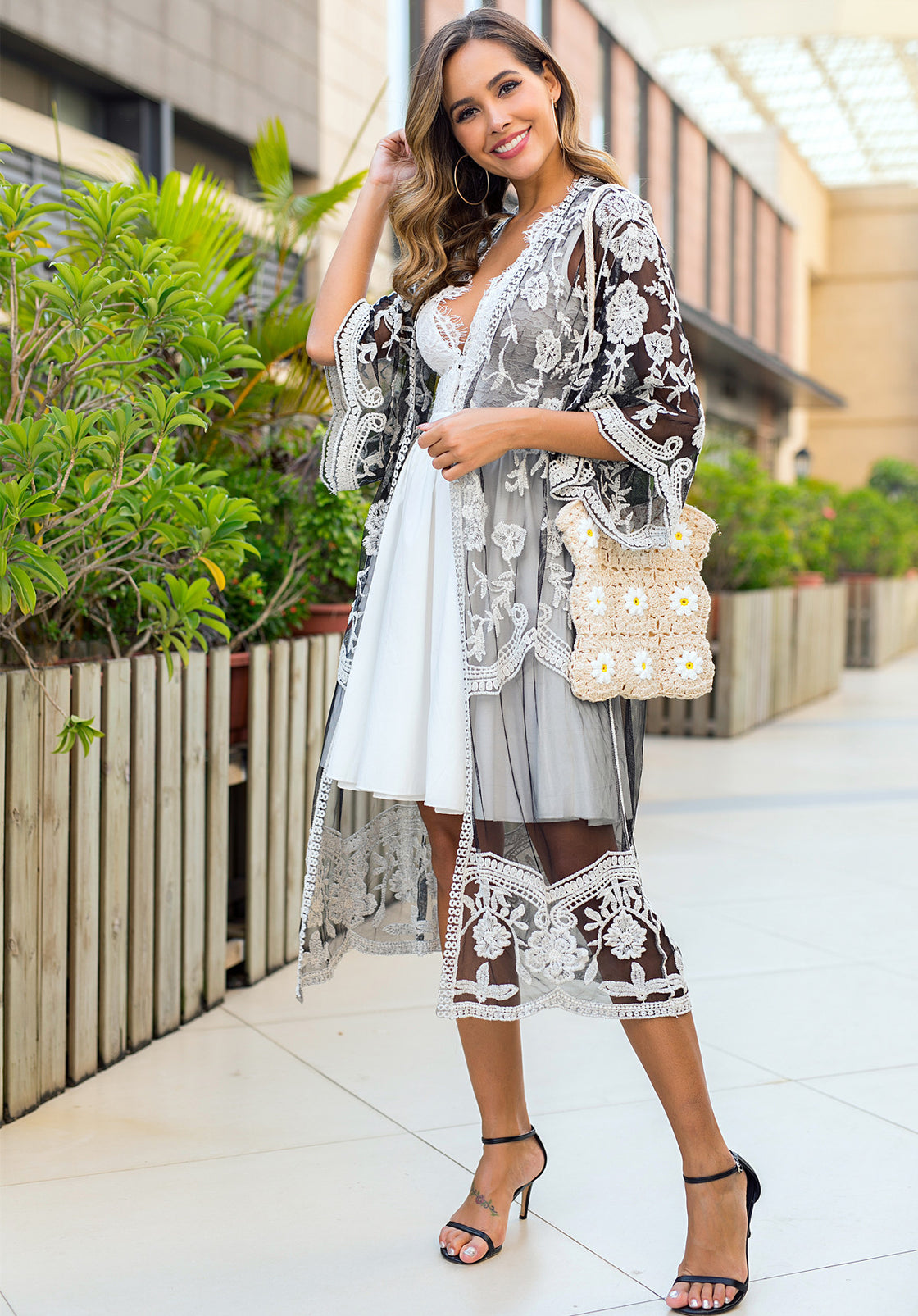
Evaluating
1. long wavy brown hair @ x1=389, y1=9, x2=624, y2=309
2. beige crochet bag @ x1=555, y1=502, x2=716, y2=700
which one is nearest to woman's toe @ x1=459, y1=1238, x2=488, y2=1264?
beige crochet bag @ x1=555, y1=502, x2=716, y2=700

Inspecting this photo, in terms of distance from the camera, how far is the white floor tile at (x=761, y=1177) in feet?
6.54

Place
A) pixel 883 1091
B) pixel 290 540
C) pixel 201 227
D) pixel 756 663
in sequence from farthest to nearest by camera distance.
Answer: pixel 756 663
pixel 290 540
pixel 201 227
pixel 883 1091

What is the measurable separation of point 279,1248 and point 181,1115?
56 cm

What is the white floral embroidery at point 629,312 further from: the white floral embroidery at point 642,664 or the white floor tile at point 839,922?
the white floor tile at point 839,922

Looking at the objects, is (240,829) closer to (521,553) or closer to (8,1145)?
(8,1145)

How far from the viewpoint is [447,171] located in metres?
1.96

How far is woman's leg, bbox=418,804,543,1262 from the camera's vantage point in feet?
6.40

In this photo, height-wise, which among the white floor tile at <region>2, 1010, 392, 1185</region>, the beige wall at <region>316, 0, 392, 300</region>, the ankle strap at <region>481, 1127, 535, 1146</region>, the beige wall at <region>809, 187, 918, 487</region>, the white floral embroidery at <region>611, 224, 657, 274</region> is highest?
the beige wall at <region>809, 187, 918, 487</region>

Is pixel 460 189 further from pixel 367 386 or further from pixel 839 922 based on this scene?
pixel 839 922

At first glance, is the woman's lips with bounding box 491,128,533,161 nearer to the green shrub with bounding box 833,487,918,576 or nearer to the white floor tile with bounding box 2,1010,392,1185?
the white floor tile with bounding box 2,1010,392,1185

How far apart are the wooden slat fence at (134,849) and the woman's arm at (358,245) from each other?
749 millimetres

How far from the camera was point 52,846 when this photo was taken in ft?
8.15

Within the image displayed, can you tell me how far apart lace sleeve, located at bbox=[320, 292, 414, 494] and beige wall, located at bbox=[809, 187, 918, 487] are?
90.7ft

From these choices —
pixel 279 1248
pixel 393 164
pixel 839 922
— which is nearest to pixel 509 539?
pixel 393 164
